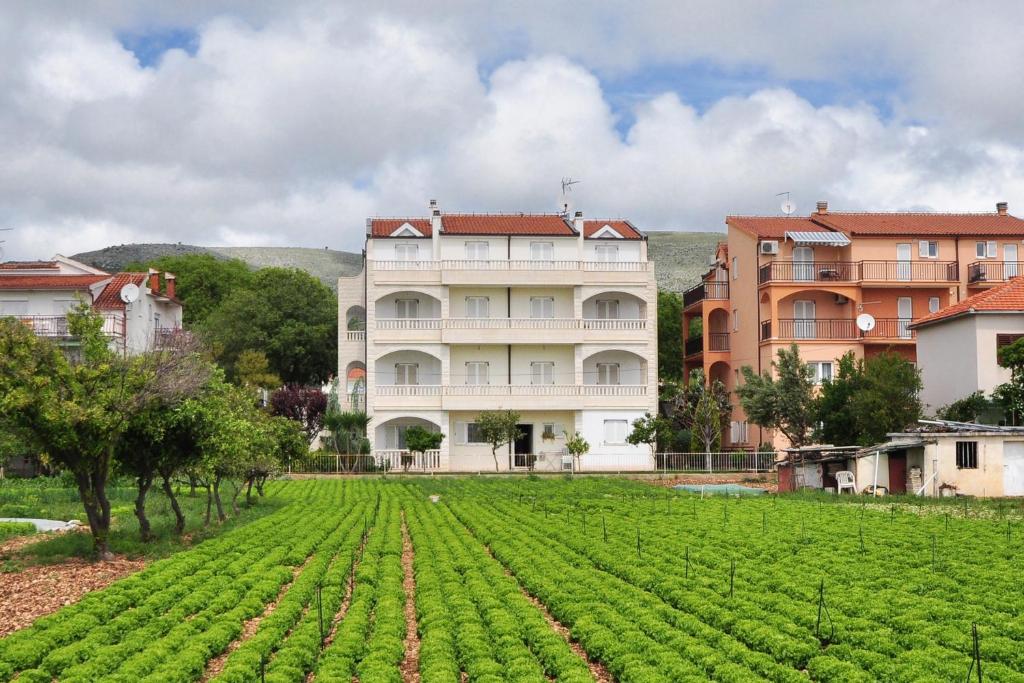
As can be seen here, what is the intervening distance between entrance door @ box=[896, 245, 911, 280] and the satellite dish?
42.2m

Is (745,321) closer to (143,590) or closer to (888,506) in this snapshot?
(888,506)

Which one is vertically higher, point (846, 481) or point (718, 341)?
point (718, 341)

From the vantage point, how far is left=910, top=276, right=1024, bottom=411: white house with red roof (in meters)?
47.6

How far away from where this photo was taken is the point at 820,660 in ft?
47.1

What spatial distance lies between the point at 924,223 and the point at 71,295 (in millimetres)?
48203

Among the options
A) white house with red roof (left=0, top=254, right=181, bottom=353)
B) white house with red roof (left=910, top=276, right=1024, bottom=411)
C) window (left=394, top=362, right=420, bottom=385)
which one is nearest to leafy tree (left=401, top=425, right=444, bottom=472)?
window (left=394, top=362, right=420, bottom=385)

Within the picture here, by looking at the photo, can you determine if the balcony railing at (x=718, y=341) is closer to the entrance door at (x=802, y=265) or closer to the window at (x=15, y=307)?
the entrance door at (x=802, y=265)

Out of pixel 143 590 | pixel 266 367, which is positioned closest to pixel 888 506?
pixel 143 590

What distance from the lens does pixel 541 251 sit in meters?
64.5

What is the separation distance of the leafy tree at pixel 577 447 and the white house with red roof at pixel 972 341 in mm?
16579

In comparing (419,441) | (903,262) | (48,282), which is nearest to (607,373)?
(419,441)

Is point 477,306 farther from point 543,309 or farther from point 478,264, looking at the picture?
point 543,309

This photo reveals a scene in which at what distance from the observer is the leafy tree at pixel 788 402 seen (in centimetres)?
4981

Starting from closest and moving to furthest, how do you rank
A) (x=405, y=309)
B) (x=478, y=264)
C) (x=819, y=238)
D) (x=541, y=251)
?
(x=819, y=238), (x=478, y=264), (x=405, y=309), (x=541, y=251)
